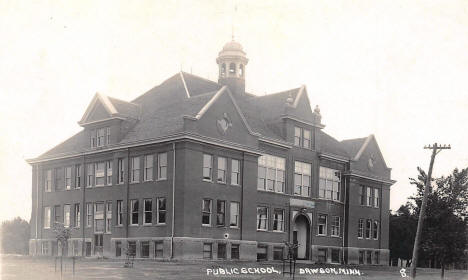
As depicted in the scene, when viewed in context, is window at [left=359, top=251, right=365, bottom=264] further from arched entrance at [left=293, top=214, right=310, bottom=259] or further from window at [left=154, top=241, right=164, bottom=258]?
window at [left=154, top=241, right=164, bottom=258]

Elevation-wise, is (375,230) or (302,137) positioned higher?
(302,137)

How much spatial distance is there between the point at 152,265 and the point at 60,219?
1651 cm

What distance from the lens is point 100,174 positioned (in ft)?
151

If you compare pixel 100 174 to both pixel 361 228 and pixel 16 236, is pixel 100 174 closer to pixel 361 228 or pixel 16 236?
pixel 361 228

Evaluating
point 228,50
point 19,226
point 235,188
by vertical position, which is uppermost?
point 228,50

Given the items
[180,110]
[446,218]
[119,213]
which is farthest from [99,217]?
[446,218]

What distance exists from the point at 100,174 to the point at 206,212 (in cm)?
972

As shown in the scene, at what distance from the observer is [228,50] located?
53.8 metres

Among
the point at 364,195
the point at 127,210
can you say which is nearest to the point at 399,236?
the point at 364,195

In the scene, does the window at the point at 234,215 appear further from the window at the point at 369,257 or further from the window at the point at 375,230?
the window at the point at 375,230

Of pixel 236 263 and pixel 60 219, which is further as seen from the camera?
pixel 60 219

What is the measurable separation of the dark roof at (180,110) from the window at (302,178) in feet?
10.6

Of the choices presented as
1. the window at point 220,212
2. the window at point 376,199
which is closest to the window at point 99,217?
the window at point 220,212

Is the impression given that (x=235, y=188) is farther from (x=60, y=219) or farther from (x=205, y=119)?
(x=60, y=219)
